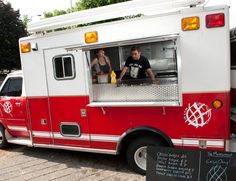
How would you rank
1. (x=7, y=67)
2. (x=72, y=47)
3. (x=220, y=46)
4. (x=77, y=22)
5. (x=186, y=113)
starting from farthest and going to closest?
(x=7, y=67) → (x=77, y=22) → (x=72, y=47) → (x=186, y=113) → (x=220, y=46)

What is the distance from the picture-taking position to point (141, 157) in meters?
4.20

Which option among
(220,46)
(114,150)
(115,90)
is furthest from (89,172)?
(220,46)

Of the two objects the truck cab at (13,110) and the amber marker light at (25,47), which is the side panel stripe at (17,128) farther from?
the amber marker light at (25,47)

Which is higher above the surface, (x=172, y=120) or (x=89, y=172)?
(x=172, y=120)


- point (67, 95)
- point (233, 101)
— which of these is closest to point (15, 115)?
point (67, 95)

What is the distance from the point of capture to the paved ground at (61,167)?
14.3 feet

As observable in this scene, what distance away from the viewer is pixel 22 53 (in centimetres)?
484

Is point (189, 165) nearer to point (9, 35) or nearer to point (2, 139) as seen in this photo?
point (2, 139)

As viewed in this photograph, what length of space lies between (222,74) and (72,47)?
2.34 metres

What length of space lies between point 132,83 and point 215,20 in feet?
5.01

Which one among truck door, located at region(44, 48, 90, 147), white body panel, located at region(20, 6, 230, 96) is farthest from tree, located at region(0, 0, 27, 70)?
white body panel, located at region(20, 6, 230, 96)

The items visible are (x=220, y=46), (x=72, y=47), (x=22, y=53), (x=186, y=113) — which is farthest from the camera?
(x=22, y=53)

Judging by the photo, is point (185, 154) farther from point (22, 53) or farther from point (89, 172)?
point (22, 53)

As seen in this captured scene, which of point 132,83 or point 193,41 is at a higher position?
point 193,41
